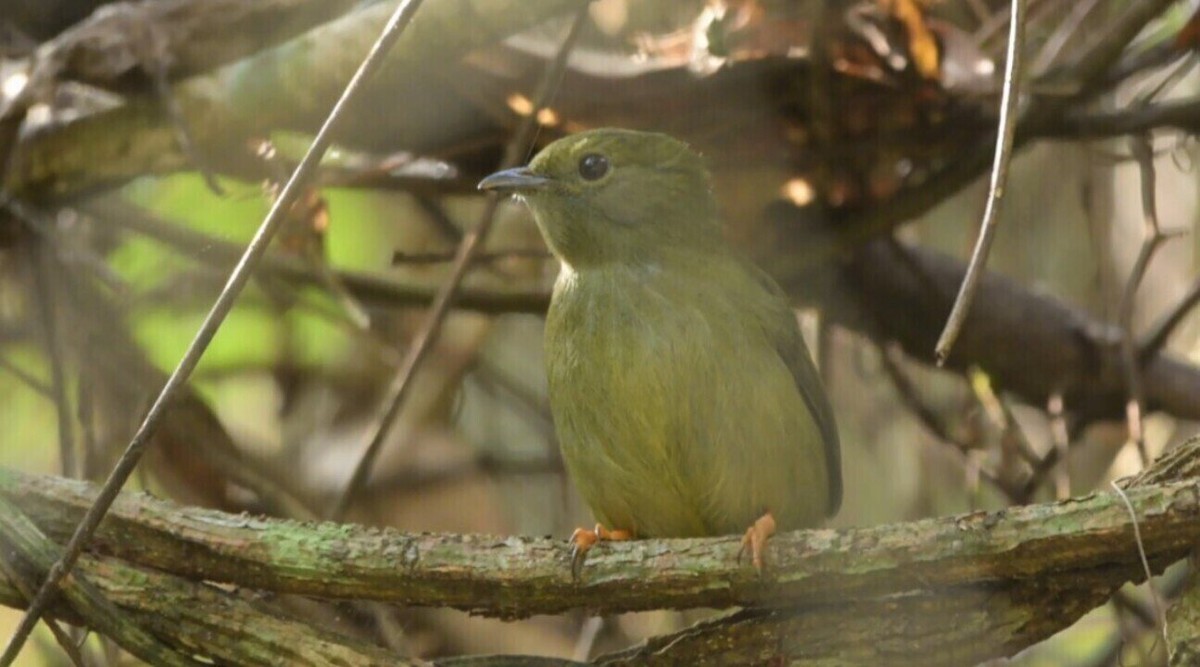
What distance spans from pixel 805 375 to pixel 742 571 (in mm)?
1206

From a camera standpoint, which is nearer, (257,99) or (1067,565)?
(1067,565)

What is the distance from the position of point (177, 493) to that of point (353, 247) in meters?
1.40

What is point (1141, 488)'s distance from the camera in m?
2.47

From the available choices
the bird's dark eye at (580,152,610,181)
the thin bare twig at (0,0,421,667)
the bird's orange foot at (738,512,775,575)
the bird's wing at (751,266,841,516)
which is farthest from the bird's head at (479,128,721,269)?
the thin bare twig at (0,0,421,667)

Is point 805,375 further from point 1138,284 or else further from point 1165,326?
point 1165,326

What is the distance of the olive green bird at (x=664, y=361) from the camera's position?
139 inches

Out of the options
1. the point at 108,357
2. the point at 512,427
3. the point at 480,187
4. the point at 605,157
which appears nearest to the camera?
the point at 480,187

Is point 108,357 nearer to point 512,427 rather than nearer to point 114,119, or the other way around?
point 114,119

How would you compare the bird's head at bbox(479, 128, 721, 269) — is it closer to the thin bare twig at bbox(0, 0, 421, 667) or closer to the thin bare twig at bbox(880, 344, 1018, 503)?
the thin bare twig at bbox(880, 344, 1018, 503)

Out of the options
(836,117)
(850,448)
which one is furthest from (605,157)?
(850,448)

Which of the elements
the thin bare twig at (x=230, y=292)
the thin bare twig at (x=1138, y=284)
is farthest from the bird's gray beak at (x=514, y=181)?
the thin bare twig at (x=1138, y=284)

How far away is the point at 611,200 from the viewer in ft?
13.1

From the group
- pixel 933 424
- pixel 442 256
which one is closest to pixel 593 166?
pixel 442 256

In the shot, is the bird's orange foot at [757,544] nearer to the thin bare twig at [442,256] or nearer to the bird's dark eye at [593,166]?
the bird's dark eye at [593,166]
